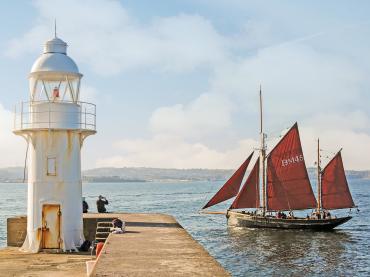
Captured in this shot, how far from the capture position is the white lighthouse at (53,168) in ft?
61.4

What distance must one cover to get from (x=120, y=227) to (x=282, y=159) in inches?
1455

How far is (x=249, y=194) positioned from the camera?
183 ft

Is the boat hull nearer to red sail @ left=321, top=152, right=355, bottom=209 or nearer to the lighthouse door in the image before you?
red sail @ left=321, top=152, right=355, bottom=209

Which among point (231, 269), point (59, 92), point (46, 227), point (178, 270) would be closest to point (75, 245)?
point (46, 227)

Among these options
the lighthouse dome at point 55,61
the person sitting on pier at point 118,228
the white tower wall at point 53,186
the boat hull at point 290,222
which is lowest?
the boat hull at point 290,222

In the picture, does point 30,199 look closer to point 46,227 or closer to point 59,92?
point 46,227

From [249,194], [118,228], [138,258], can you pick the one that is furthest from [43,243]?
[249,194]

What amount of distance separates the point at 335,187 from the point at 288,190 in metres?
5.79

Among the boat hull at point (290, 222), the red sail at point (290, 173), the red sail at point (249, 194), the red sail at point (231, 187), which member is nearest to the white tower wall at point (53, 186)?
the red sail at point (231, 187)

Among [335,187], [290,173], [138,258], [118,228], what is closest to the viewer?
[138,258]

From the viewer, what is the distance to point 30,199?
19.1m

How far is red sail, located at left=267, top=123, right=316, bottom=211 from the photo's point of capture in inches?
2084

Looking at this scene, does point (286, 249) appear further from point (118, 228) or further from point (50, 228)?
point (50, 228)

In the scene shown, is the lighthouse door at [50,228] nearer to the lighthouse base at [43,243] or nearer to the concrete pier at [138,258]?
the lighthouse base at [43,243]
